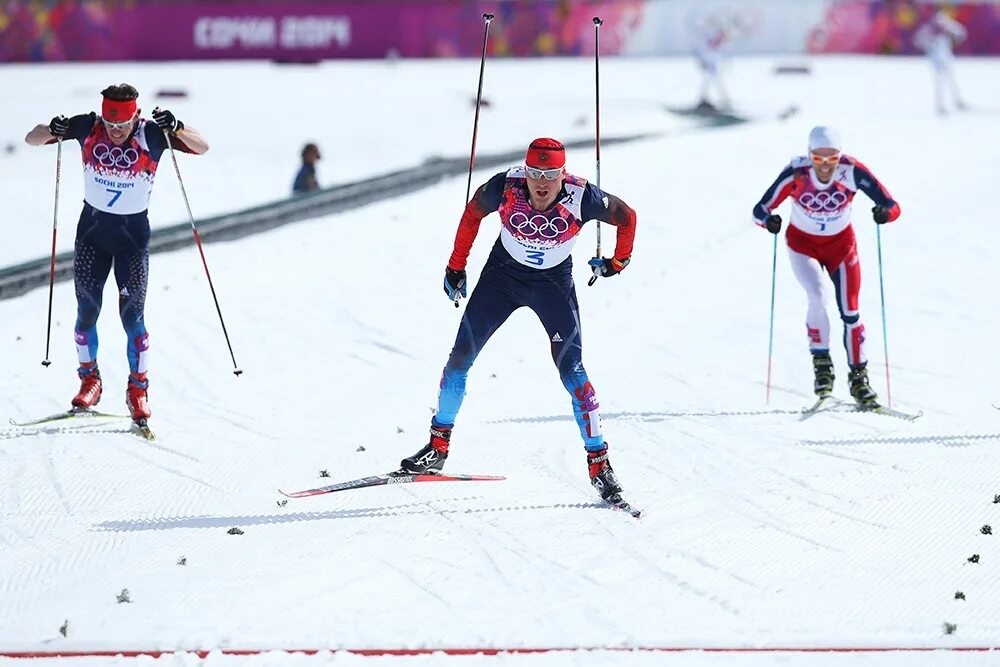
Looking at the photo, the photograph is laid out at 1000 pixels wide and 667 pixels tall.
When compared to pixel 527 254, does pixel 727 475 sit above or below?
below

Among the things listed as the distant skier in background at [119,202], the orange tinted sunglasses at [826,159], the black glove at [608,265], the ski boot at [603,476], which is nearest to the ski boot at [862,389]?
the orange tinted sunglasses at [826,159]

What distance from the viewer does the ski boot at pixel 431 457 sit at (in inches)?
356

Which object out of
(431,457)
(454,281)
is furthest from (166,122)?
(431,457)

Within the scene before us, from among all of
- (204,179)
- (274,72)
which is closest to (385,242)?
(204,179)

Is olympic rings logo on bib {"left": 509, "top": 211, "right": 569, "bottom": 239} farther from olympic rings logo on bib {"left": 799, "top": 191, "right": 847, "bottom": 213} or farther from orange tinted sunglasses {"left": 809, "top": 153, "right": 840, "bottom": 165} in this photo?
olympic rings logo on bib {"left": 799, "top": 191, "right": 847, "bottom": 213}

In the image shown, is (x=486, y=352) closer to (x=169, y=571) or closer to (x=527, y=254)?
(x=527, y=254)

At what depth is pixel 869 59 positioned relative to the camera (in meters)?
36.0

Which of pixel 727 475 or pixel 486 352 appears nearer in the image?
pixel 727 475

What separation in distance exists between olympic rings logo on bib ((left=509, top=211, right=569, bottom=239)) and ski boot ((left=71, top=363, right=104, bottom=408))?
3675 millimetres

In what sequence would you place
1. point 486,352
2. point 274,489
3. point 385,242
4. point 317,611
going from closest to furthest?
point 317,611, point 274,489, point 486,352, point 385,242

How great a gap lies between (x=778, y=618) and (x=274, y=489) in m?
3.35

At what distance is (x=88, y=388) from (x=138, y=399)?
0.54 meters

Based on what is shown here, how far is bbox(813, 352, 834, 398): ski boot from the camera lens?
37.2ft

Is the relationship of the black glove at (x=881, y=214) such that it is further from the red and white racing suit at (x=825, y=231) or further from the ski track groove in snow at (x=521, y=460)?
the ski track groove in snow at (x=521, y=460)
